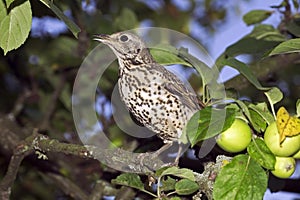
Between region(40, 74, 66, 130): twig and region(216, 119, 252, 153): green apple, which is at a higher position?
region(40, 74, 66, 130): twig

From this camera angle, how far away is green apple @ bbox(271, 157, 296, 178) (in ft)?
7.33

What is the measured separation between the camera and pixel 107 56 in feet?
13.4

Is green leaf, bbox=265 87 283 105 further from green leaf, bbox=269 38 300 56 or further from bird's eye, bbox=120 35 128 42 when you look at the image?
bird's eye, bbox=120 35 128 42

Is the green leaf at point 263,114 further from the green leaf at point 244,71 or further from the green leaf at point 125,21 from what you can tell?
the green leaf at point 125,21

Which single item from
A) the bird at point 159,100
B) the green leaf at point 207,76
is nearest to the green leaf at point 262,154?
the green leaf at point 207,76

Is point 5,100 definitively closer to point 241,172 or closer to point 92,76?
point 92,76

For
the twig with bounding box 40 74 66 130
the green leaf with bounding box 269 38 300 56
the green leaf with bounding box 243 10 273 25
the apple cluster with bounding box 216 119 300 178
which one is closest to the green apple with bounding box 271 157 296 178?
the apple cluster with bounding box 216 119 300 178

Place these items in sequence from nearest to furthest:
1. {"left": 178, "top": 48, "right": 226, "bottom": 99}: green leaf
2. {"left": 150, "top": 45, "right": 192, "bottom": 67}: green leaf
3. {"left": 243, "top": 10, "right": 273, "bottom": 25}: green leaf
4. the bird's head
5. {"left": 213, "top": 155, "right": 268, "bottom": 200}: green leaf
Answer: {"left": 213, "top": 155, "right": 268, "bottom": 200}: green leaf
{"left": 178, "top": 48, "right": 226, "bottom": 99}: green leaf
{"left": 150, "top": 45, "right": 192, "bottom": 67}: green leaf
the bird's head
{"left": 243, "top": 10, "right": 273, "bottom": 25}: green leaf

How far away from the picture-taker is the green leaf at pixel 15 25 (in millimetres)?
2279

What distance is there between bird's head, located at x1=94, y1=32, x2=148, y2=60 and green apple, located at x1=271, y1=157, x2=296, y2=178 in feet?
3.56

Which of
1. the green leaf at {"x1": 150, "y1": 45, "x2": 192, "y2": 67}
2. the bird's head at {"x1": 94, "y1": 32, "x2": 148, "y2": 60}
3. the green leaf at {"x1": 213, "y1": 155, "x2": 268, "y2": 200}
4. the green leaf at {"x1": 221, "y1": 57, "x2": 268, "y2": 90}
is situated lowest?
the green leaf at {"x1": 213, "y1": 155, "x2": 268, "y2": 200}

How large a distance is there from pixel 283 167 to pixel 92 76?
A: 2026 millimetres

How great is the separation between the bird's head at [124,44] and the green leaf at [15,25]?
2.81 ft

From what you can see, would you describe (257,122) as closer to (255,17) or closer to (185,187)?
(185,187)
